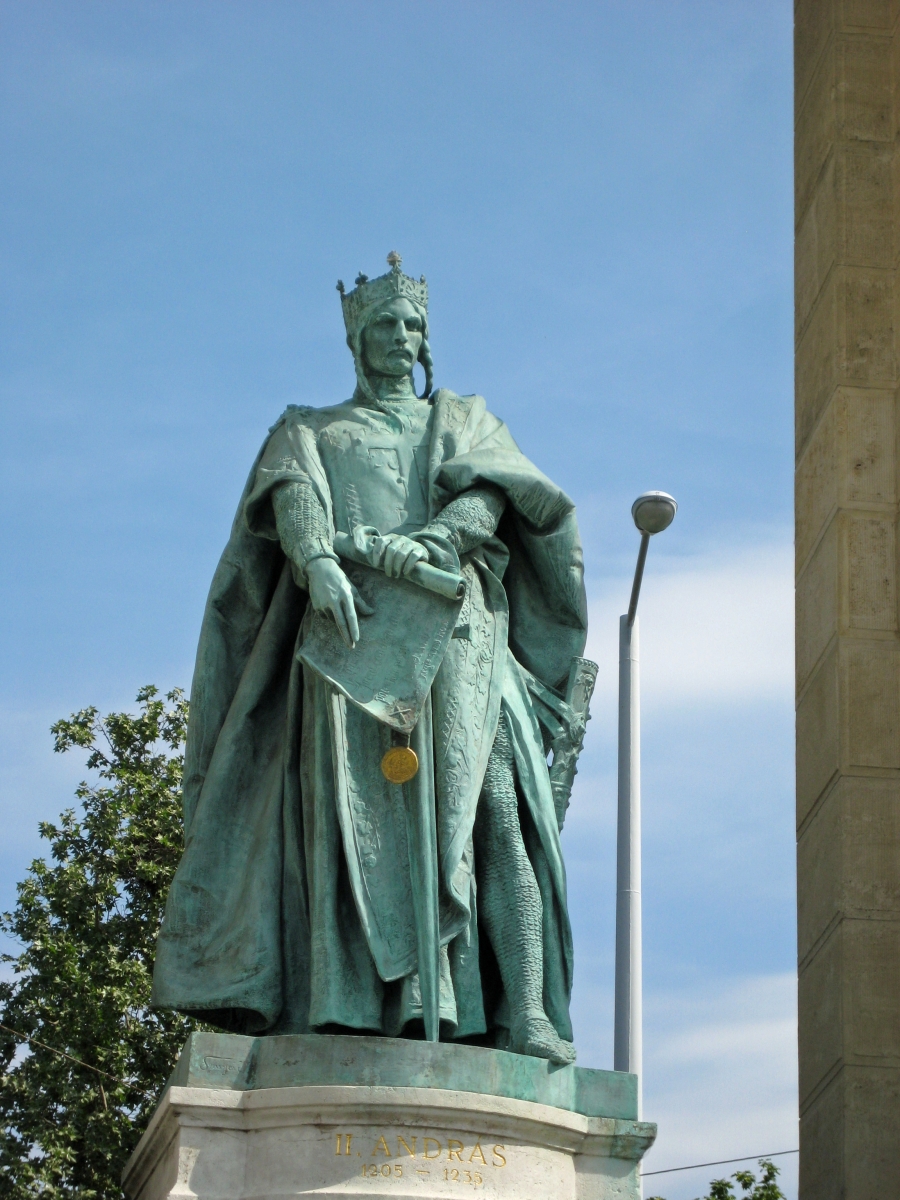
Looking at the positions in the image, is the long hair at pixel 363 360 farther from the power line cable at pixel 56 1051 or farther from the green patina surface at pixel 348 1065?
the power line cable at pixel 56 1051

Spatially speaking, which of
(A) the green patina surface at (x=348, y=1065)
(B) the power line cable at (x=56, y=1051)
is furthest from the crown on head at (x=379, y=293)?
(B) the power line cable at (x=56, y=1051)

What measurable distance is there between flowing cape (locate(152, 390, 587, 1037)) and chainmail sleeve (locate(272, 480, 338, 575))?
0.09m

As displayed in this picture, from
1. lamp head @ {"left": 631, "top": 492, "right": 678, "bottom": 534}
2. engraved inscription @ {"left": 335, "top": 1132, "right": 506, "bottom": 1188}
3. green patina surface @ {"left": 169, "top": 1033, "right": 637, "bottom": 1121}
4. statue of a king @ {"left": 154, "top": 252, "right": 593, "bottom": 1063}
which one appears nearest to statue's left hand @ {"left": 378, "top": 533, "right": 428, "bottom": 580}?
statue of a king @ {"left": 154, "top": 252, "right": 593, "bottom": 1063}

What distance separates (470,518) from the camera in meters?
9.54

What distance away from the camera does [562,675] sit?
9.91m

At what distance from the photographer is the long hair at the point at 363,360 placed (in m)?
10.2

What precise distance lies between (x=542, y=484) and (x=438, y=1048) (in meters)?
2.76

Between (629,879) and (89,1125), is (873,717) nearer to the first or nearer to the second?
(629,879)

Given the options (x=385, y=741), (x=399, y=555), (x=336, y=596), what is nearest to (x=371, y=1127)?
(x=385, y=741)

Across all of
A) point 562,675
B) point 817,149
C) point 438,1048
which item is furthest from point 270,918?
point 817,149

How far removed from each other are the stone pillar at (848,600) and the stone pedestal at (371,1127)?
7.41 ft

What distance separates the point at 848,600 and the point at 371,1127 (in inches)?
173

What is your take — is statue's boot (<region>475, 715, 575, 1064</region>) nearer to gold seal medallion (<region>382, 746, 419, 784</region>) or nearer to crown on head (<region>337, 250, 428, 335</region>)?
gold seal medallion (<region>382, 746, 419, 784</region>)

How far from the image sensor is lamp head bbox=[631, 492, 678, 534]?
1412 cm
